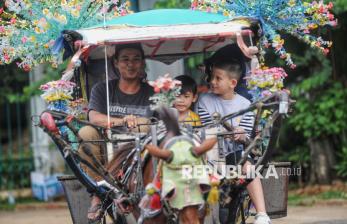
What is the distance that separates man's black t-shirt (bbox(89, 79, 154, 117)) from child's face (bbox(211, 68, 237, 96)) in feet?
2.12

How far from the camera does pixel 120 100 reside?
7770mm

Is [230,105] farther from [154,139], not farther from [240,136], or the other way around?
[154,139]

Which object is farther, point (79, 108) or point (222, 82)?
point (79, 108)

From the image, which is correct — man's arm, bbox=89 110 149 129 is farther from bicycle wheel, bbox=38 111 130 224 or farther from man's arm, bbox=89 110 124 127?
bicycle wheel, bbox=38 111 130 224

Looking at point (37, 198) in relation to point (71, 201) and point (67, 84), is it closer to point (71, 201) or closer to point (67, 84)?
point (71, 201)

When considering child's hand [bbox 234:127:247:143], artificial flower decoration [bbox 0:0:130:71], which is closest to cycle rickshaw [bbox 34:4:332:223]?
child's hand [bbox 234:127:247:143]

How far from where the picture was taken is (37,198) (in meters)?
14.0

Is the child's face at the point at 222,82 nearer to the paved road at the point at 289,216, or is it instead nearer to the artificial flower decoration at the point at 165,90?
the artificial flower decoration at the point at 165,90

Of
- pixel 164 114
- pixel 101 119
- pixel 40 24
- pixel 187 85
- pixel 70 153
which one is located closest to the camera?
pixel 164 114

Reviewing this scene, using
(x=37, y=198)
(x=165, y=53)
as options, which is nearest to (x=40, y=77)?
(x=37, y=198)

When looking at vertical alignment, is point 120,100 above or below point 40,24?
below

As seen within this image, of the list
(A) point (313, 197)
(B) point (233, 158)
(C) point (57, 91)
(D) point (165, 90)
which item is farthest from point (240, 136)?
(A) point (313, 197)

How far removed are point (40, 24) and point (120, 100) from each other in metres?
1.10

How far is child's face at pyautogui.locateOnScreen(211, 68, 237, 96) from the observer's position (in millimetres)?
7609
